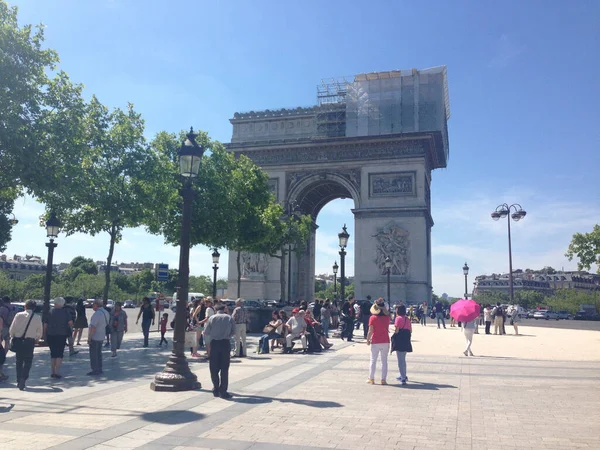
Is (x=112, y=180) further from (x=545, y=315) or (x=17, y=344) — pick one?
(x=545, y=315)

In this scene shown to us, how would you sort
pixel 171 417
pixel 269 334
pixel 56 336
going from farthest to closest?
1. pixel 269 334
2. pixel 56 336
3. pixel 171 417

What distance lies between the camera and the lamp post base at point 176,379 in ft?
32.7

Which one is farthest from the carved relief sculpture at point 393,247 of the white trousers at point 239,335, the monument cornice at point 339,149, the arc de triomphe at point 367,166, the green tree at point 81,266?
the green tree at point 81,266

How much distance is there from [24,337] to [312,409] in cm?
597

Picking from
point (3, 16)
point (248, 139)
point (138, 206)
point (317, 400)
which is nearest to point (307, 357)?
point (317, 400)

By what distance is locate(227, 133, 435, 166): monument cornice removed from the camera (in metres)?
47.3

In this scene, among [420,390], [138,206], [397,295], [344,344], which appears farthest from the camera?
[397,295]

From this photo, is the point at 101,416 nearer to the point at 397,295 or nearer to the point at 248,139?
the point at 397,295

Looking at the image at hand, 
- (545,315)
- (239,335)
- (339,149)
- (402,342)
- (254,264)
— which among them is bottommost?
(545,315)

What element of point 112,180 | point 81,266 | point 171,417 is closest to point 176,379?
point 171,417

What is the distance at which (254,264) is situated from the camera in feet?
166

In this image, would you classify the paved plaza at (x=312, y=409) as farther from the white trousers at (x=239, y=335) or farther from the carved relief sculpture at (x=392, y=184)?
the carved relief sculpture at (x=392, y=184)

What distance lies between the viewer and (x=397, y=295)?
45.1m

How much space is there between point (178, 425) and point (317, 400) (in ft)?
8.72
